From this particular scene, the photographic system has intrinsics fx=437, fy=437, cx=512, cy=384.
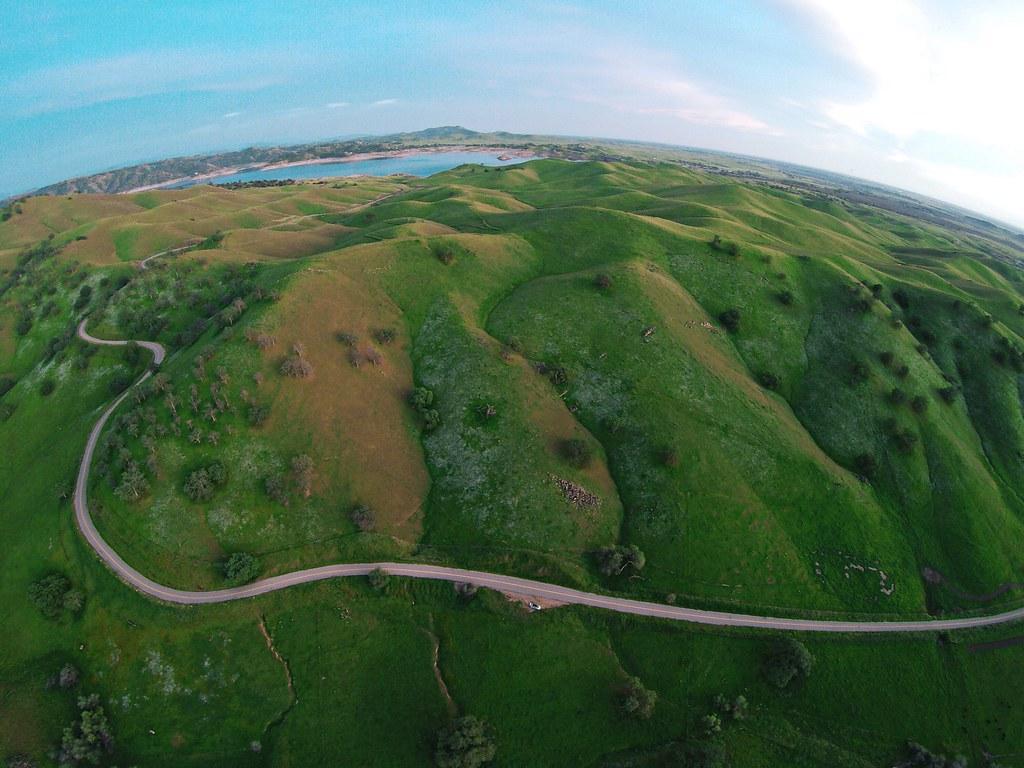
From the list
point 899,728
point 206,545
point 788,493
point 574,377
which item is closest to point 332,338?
point 206,545

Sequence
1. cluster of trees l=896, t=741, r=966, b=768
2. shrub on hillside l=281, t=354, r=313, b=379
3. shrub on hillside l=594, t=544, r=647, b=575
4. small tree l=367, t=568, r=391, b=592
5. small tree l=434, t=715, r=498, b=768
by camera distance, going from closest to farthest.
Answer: small tree l=434, t=715, r=498, b=768 < cluster of trees l=896, t=741, r=966, b=768 < small tree l=367, t=568, r=391, b=592 < shrub on hillside l=594, t=544, r=647, b=575 < shrub on hillside l=281, t=354, r=313, b=379

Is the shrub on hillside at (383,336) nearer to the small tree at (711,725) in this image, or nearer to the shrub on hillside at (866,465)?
the small tree at (711,725)

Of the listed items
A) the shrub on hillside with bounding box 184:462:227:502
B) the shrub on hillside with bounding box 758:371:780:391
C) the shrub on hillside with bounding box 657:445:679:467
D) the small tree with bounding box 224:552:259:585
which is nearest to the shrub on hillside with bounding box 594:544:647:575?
the shrub on hillside with bounding box 657:445:679:467

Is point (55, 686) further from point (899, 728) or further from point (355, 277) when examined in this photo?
point (899, 728)

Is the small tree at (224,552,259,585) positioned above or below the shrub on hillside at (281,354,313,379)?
below

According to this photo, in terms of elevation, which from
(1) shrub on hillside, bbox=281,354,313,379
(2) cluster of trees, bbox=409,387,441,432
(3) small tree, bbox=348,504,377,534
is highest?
(1) shrub on hillside, bbox=281,354,313,379

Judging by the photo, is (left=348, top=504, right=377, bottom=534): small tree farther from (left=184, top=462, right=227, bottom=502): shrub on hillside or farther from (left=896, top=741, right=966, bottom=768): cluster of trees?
(left=896, top=741, right=966, bottom=768): cluster of trees

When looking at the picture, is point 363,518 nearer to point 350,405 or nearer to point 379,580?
point 379,580
